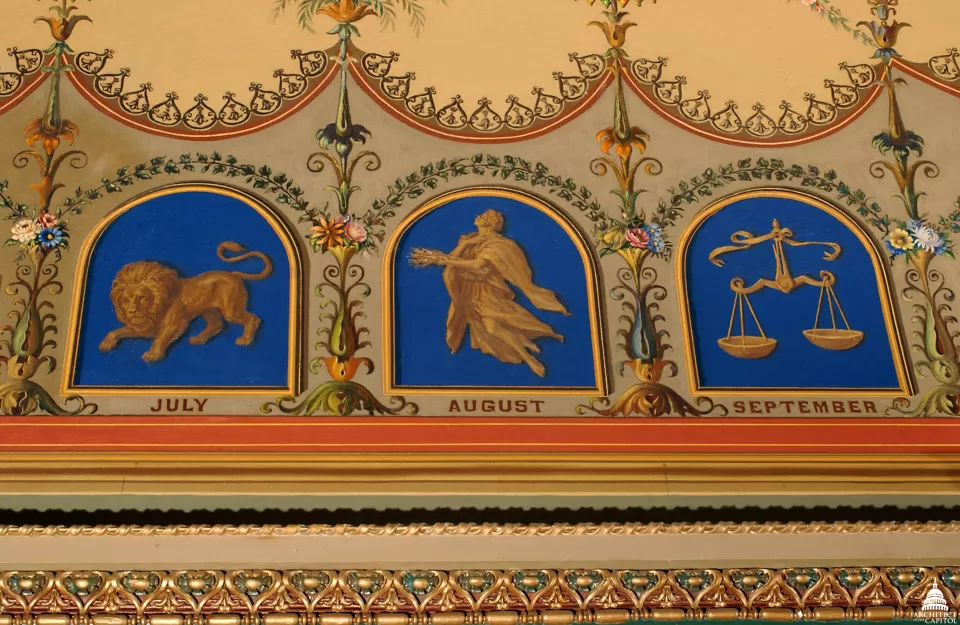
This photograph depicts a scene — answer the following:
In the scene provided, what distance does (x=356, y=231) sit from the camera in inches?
283

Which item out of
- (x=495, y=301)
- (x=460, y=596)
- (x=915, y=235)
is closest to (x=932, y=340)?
(x=915, y=235)

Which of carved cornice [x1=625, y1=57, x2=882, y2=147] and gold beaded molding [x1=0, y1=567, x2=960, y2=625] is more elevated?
carved cornice [x1=625, y1=57, x2=882, y2=147]

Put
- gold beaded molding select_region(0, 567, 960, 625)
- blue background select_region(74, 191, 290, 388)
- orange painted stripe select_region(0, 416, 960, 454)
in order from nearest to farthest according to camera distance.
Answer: gold beaded molding select_region(0, 567, 960, 625) < orange painted stripe select_region(0, 416, 960, 454) < blue background select_region(74, 191, 290, 388)

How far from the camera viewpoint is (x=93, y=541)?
6047mm

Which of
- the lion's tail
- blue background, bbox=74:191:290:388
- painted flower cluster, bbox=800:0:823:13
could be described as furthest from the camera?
painted flower cluster, bbox=800:0:823:13

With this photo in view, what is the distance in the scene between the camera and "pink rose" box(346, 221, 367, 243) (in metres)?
7.16

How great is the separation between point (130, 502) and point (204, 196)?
1974mm

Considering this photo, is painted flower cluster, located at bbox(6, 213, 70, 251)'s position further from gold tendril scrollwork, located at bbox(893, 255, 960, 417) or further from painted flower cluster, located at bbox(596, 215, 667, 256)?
gold tendril scrollwork, located at bbox(893, 255, 960, 417)

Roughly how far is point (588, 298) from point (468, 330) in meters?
0.77

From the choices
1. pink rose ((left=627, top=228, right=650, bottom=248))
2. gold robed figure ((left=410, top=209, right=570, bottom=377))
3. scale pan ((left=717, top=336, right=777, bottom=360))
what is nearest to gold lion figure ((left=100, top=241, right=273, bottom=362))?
gold robed figure ((left=410, top=209, right=570, bottom=377))

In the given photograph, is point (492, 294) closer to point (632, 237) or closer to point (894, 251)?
point (632, 237)

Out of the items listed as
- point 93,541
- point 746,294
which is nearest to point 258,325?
point 93,541

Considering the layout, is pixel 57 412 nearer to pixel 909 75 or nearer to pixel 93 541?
pixel 93 541

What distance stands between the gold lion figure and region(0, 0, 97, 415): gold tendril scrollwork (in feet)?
1.23
